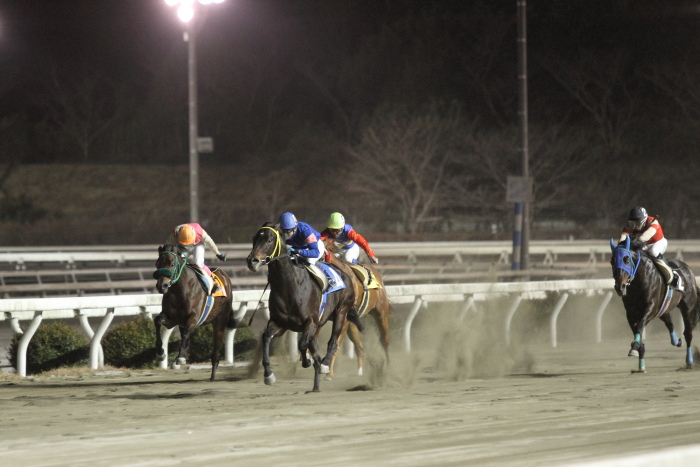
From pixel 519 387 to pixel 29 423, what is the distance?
164 inches

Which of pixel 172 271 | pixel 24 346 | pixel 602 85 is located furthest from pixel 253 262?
pixel 602 85

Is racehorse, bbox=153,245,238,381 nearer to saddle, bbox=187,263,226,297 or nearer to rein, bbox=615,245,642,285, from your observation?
saddle, bbox=187,263,226,297

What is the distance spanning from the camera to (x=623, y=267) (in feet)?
33.2

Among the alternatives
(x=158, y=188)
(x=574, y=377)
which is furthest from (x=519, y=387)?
(x=158, y=188)

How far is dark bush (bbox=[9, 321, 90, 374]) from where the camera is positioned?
10.7m

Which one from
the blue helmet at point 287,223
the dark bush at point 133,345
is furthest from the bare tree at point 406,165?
the blue helmet at point 287,223

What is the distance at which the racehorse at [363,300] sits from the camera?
400 inches

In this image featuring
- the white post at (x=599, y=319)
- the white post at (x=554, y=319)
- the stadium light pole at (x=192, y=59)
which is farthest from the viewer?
the stadium light pole at (x=192, y=59)

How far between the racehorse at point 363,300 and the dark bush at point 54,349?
9.33ft

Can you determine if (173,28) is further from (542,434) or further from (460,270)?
(542,434)

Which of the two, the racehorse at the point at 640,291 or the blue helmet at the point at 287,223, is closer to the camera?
the blue helmet at the point at 287,223

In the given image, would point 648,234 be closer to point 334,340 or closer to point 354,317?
point 354,317

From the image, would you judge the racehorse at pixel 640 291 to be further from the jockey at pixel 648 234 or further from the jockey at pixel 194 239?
the jockey at pixel 194 239

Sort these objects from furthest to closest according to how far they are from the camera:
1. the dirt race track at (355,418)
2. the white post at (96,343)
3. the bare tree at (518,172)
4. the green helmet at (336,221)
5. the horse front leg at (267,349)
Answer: the bare tree at (518,172) → the green helmet at (336,221) → the white post at (96,343) → the horse front leg at (267,349) → the dirt race track at (355,418)
